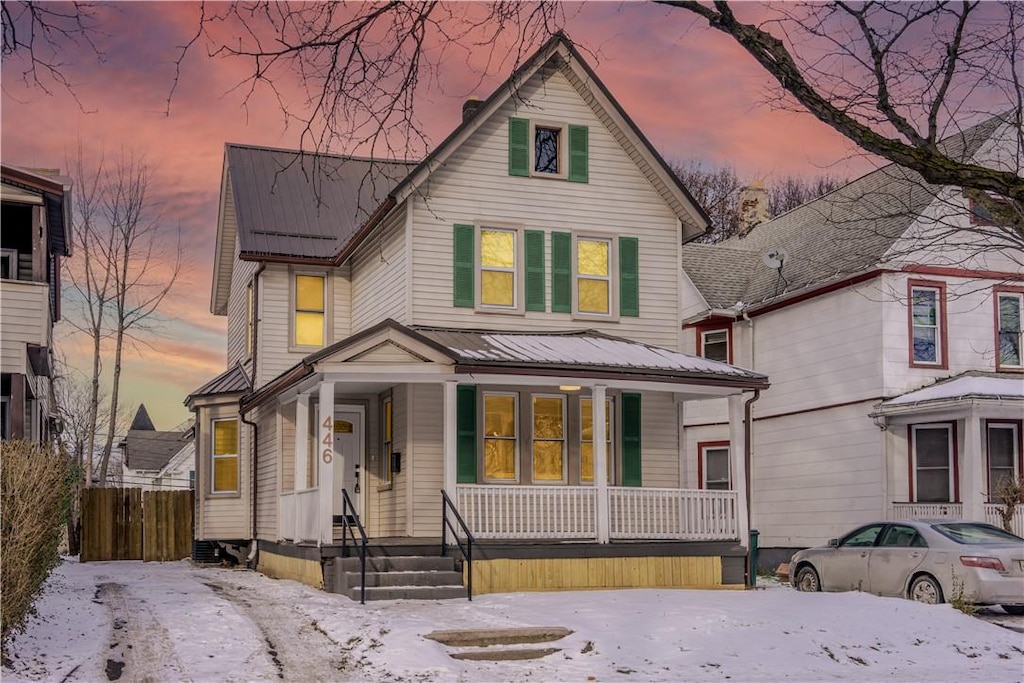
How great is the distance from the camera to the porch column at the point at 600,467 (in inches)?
706

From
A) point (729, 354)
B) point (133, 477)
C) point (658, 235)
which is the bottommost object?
point (133, 477)

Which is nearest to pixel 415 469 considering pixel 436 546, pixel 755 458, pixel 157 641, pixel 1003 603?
pixel 436 546

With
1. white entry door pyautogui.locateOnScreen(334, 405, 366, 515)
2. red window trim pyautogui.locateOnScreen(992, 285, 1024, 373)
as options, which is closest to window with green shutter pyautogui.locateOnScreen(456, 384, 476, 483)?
white entry door pyautogui.locateOnScreen(334, 405, 366, 515)

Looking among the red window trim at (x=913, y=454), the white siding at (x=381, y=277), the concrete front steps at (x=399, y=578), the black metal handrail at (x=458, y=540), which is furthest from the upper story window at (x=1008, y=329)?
the concrete front steps at (x=399, y=578)

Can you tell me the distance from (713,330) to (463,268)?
10.2 m

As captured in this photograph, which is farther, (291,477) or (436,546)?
(291,477)

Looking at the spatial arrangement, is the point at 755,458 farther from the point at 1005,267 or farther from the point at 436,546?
the point at 436,546

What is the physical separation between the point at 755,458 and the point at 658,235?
8.21 m

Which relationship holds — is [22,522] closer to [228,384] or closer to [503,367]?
[503,367]

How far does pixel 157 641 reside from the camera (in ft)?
40.6

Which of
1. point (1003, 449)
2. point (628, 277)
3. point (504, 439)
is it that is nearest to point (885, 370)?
point (1003, 449)

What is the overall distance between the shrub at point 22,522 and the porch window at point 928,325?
56.9 feet

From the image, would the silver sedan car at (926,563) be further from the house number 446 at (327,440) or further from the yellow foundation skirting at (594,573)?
the house number 446 at (327,440)

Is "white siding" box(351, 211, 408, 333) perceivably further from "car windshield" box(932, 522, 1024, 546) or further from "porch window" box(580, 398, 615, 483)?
"car windshield" box(932, 522, 1024, 546)
